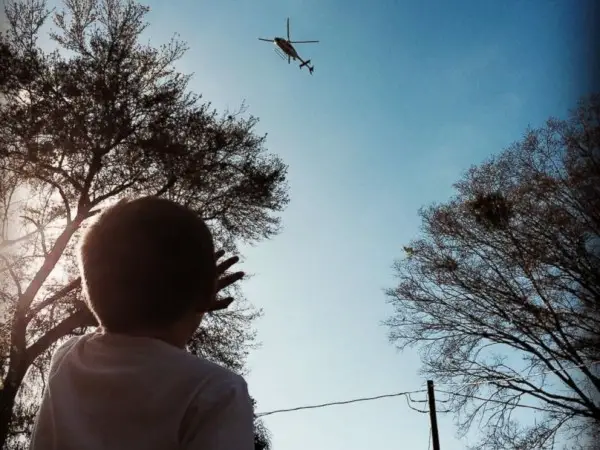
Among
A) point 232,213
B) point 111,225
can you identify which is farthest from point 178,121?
point 111,225

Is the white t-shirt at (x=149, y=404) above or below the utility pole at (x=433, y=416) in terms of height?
below

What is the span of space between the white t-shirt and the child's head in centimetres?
4

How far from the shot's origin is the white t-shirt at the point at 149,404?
26.6 inches

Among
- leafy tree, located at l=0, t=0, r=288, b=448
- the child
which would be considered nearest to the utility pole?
leafy tree, located at l=0, t=0, r=288, b=448

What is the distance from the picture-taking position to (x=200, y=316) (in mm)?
805

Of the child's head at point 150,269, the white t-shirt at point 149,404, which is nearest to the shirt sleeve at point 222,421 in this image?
the white t-shirt at point 149,404

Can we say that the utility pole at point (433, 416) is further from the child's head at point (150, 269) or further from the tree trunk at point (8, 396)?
the child's head at point (150, 269)

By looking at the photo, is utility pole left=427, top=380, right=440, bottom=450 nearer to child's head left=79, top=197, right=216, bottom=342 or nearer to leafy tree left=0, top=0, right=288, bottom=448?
leafy tree left=0, top=0, right=288, bottom=448

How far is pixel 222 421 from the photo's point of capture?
666mm

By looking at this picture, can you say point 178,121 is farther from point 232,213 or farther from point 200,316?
point 200,316

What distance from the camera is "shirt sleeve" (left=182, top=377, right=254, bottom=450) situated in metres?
0.66

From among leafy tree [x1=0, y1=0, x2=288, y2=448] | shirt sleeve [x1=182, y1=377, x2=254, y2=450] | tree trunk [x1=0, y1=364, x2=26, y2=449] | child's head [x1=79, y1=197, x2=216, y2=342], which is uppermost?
leafy tree [x1=0, y1=0, x2=288, y2=448]

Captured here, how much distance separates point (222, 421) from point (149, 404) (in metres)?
0.11

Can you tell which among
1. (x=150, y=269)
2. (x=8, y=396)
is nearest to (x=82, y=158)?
(x=8, y=396)
